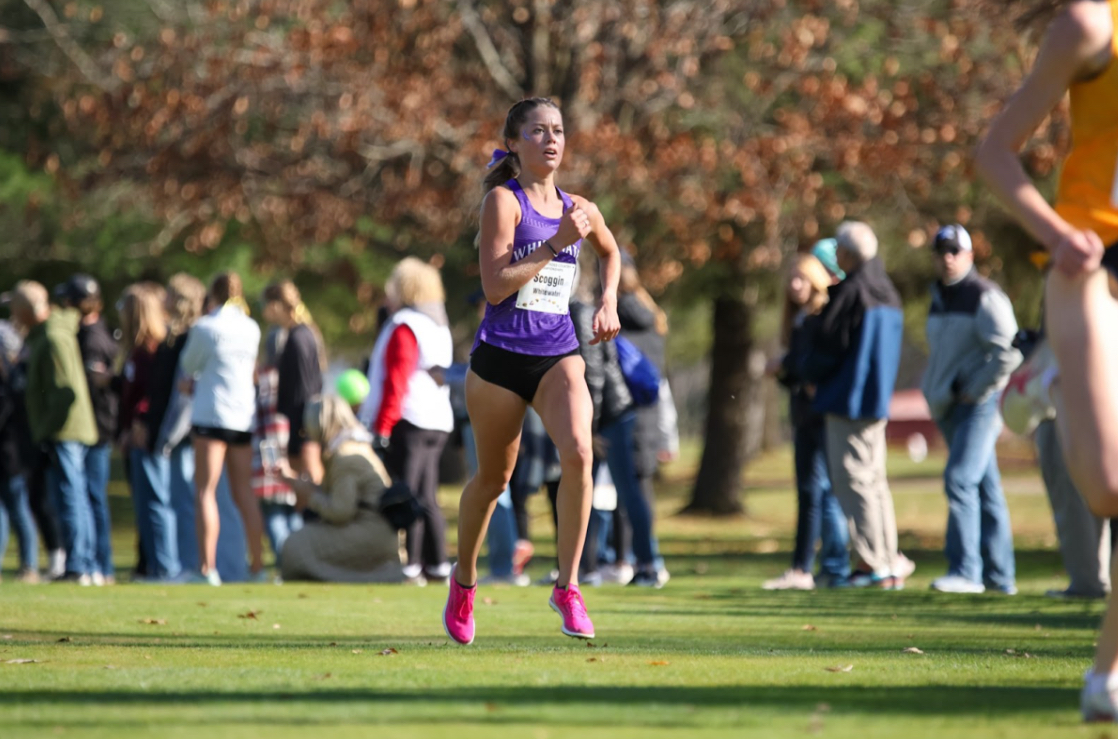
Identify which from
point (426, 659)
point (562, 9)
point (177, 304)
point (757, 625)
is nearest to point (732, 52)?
point (562, 9)

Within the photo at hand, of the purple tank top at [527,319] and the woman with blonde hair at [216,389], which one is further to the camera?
the woman with blonde hair at [216,389]

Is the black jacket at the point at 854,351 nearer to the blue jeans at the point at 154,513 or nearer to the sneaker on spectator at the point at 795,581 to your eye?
the sneaker on spectator at the point at 795,581

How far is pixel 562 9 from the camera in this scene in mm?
20141

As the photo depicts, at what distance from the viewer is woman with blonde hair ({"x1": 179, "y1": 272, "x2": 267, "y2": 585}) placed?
13.3 m

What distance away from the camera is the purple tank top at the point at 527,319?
7.38 metres

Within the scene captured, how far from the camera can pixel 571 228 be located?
7.20 metres

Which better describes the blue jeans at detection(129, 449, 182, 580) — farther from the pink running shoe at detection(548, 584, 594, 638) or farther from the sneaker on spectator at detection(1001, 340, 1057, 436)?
the sneaker on spectator at detection(1001, 340, 1057, 436)

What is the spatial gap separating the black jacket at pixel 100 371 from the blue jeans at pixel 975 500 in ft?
23.0

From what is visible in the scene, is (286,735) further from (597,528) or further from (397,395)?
(597,528)

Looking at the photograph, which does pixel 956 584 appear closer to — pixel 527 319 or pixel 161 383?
pixel 527 319

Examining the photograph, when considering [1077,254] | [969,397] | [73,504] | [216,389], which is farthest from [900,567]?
[1077,254]

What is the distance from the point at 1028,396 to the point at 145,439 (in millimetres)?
9446

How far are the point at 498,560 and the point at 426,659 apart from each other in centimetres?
647

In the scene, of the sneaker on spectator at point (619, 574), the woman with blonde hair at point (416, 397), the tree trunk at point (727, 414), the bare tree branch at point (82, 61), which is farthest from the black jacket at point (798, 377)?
the tree trunk at point (727, 414)
